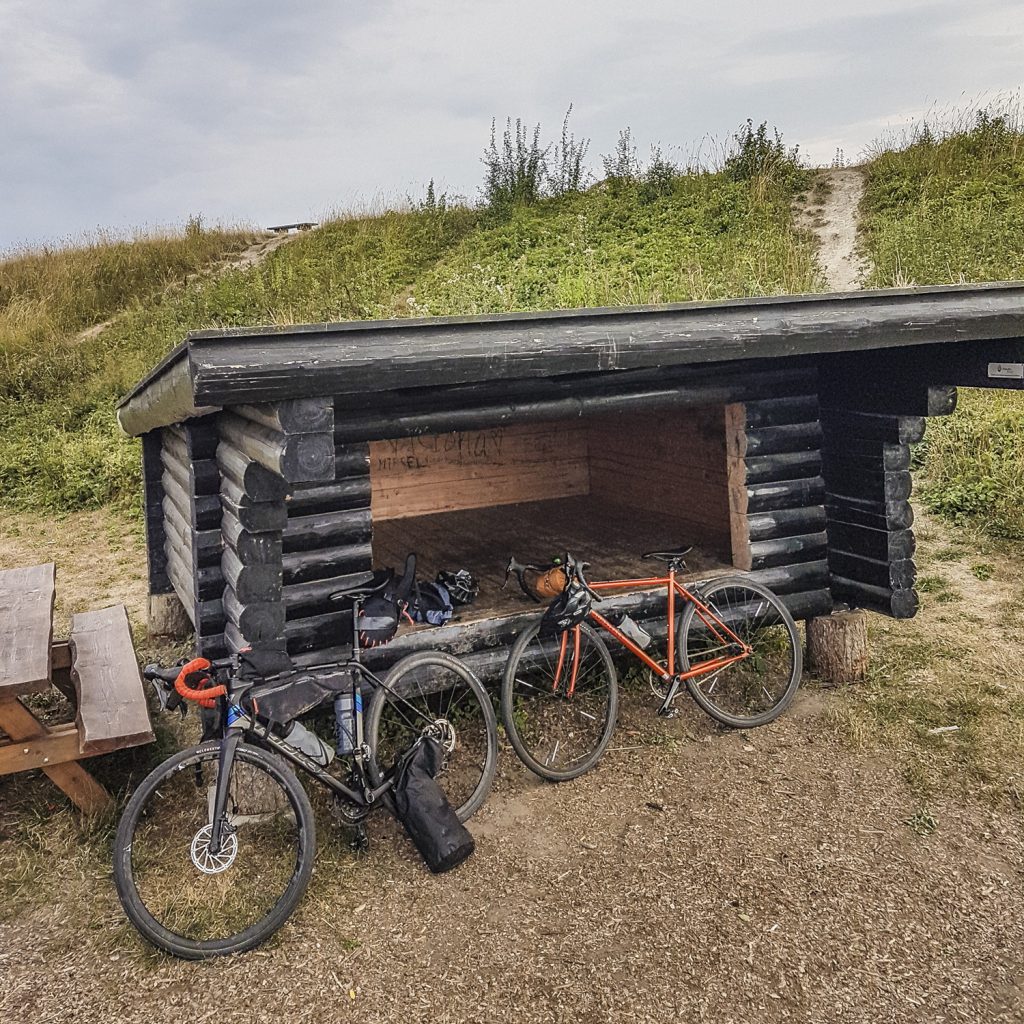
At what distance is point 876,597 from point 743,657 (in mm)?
1258

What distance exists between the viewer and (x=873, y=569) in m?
6.41

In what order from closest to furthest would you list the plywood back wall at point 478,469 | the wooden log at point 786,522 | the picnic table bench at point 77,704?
1. the picnic table bench at point 77,704
2. the wooden log at point 786,522
3. the plywood back wall at point 478,469

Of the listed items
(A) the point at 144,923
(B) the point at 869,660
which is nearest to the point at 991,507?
(B) the point at 869,660

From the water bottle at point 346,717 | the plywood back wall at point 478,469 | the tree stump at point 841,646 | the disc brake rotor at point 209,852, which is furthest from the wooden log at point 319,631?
the plywood back wall at point 478,469

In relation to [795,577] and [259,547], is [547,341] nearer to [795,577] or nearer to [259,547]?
[259,547]

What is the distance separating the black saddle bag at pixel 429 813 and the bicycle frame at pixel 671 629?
1093 millimetres

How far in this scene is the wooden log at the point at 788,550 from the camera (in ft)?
20.6

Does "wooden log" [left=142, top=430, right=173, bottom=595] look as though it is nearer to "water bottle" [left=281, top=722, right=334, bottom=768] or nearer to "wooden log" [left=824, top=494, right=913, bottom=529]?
"water bottle" [left=281, top=722, right=334, bottom=768]

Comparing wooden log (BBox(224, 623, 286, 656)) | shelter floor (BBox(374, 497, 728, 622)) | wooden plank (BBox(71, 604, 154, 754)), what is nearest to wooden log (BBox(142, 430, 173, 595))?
wooden plank (BBox(71, 604, 154, 754))

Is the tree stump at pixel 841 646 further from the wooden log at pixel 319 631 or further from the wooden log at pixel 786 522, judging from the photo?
the wooden log at pixel 319 631

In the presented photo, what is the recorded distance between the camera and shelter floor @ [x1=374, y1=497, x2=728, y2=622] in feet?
21.6

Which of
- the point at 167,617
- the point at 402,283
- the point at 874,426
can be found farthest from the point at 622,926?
the point at 402,283

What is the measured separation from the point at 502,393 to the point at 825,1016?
3448 millimetres

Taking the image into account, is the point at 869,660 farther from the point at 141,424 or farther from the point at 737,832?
the point at 141,424
